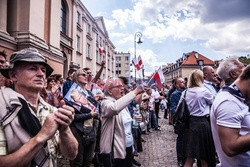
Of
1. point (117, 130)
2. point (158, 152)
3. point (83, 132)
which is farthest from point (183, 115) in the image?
point (158, 152)

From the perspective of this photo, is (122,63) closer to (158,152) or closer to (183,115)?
(158,152)

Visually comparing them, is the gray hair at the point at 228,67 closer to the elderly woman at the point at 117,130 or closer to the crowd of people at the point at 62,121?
the crowd of people at the point at 62,121

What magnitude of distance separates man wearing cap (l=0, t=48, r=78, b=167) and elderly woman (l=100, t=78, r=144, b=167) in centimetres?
126

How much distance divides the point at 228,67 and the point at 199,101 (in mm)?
1709

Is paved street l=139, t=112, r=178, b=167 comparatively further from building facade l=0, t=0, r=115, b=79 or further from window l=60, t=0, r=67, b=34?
window l=60, t=0, r=67, b=34

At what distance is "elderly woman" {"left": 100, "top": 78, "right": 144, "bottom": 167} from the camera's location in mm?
2973

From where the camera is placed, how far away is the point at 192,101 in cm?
396

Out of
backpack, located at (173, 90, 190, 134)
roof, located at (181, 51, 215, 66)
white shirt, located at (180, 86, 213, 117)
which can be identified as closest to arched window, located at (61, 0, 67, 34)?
backpack, located at (173, 90, 190, 134)

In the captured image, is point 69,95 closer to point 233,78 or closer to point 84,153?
point 84,153

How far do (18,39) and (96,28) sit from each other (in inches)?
934

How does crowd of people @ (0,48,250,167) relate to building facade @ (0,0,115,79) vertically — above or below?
below

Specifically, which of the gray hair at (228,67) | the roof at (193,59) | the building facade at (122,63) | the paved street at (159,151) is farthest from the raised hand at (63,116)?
the building facade at (122,63)

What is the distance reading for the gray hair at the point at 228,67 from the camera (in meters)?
2.26

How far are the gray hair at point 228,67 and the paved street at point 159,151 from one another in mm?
3545
